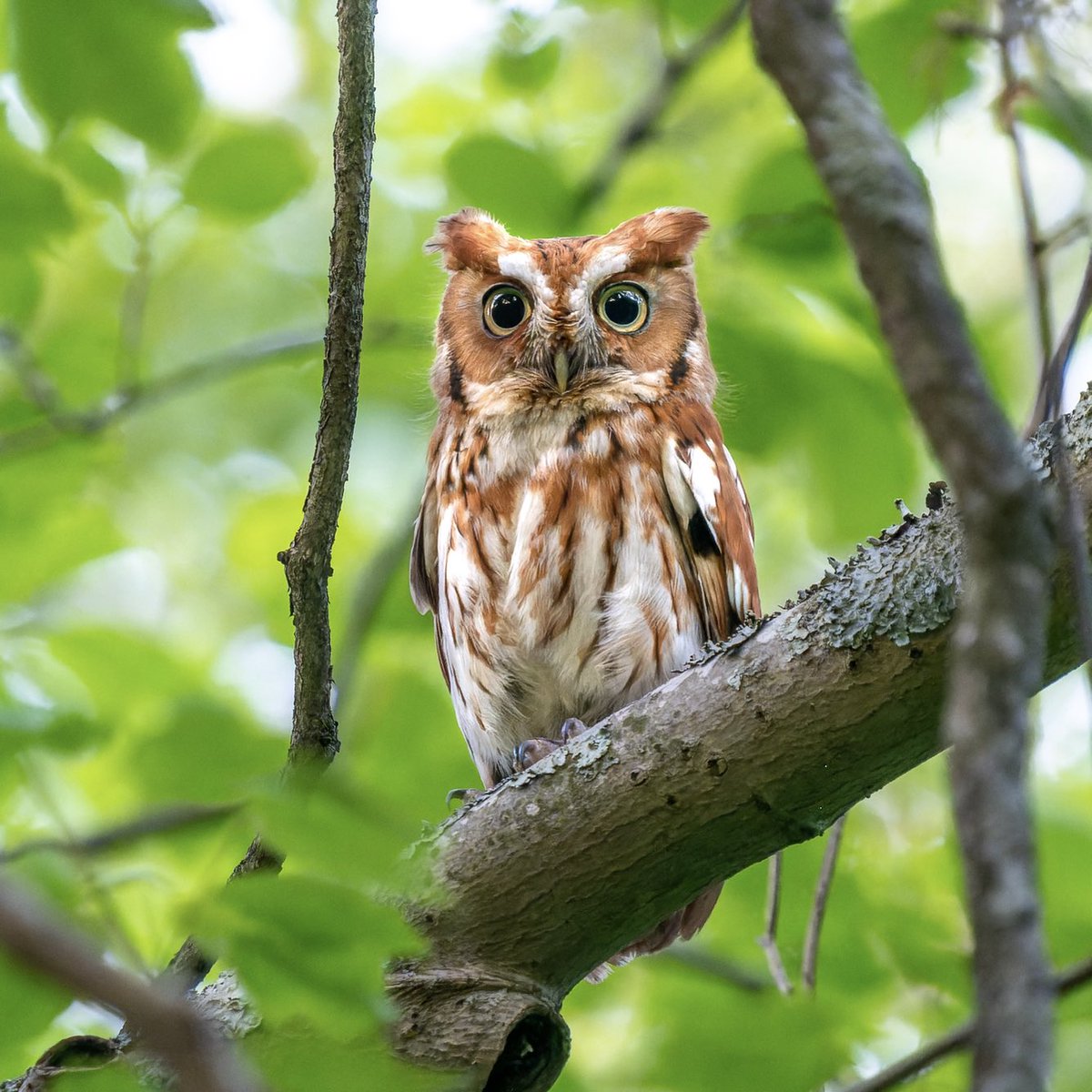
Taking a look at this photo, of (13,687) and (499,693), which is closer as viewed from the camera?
(13,687)

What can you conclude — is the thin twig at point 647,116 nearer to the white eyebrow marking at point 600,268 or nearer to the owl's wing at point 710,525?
the white eyebrow marking at point 600,268

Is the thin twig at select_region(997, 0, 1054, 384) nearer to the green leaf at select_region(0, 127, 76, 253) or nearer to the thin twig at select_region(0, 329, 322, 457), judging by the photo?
the green leaf at select_region(0, 127, 76, 253)

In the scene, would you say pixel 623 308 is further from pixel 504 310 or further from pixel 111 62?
pixel 111 62

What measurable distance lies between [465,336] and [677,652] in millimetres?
1136

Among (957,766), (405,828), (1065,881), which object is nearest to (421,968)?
(405,828)

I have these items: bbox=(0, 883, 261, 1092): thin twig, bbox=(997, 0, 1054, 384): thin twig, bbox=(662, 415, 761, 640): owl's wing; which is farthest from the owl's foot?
bbox=(0, 883, 261, 1092): thin twig

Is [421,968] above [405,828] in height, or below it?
above

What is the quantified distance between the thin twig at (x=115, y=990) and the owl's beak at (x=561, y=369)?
2.82m

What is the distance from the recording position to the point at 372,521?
512 cm

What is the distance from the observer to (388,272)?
435cm

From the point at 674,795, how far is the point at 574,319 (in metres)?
1.69

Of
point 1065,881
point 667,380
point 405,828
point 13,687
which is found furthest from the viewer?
point 667,380

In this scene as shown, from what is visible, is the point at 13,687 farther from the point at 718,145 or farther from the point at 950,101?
the point at 718,145

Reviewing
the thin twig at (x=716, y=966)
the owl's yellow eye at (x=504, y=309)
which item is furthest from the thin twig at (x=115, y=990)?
the owl's yellow eye at (x=504, y=309)
